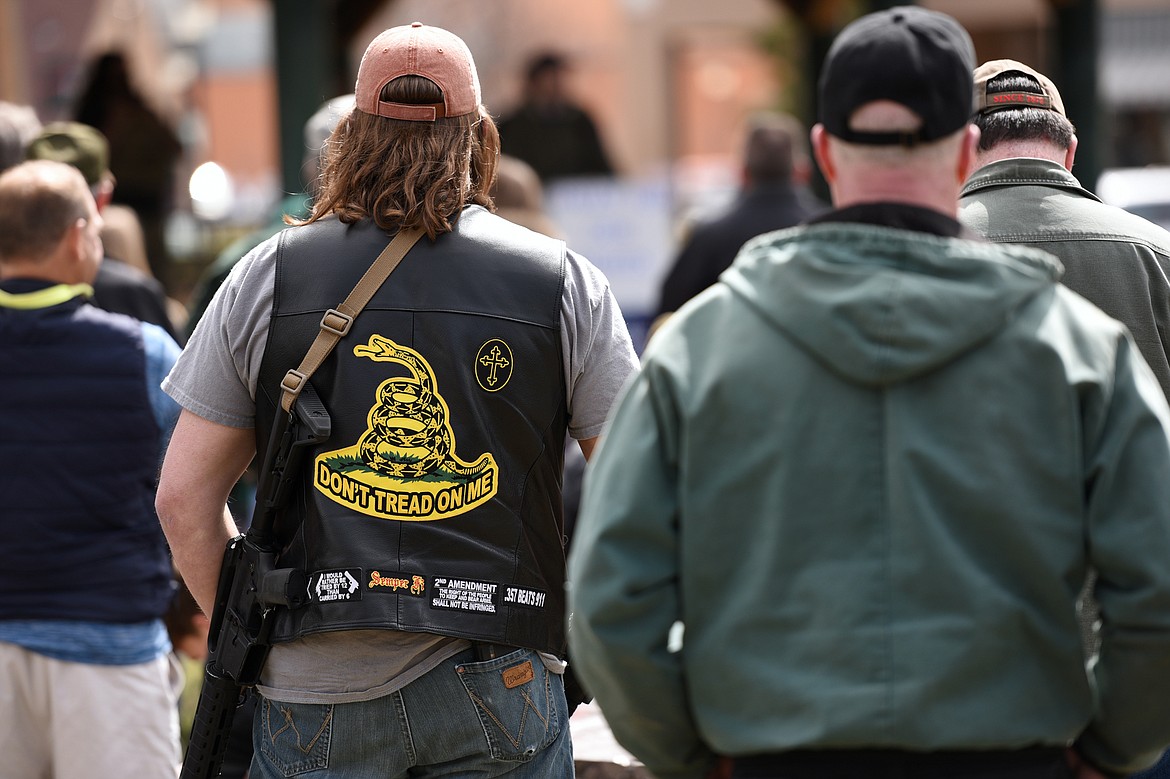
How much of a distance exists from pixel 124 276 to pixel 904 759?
357cm

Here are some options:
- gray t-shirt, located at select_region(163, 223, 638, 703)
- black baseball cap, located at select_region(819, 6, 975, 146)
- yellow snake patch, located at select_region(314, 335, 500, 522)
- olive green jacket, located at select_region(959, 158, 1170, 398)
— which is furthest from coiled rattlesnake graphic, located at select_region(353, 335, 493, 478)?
olive green jacket, located at select_region(959, 158, 1170, 398)

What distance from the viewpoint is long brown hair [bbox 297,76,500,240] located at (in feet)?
9.36

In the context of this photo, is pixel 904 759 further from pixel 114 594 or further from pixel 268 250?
pixel 114 594

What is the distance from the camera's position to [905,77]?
2160 mm

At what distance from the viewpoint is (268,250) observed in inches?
114

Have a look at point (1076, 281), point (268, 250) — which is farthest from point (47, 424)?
point (1076, 281)

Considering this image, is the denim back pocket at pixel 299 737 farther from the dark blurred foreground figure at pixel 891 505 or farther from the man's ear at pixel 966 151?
the man's ear at pixel 966 151

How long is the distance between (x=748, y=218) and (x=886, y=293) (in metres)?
5.17

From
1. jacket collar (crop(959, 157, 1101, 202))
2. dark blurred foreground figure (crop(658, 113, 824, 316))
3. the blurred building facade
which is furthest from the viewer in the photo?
the blurred building facade

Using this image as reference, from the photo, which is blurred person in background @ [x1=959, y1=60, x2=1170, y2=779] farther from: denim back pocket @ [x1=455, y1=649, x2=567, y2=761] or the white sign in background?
the white sign in background

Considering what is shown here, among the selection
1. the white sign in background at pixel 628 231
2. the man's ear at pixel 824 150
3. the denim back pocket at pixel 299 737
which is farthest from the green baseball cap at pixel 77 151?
the white sign in background at pixel 628 231

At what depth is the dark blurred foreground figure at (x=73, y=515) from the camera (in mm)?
3836

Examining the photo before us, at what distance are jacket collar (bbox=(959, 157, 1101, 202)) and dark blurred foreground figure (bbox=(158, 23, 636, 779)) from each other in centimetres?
84

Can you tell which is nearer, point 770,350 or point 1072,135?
point 770,350
